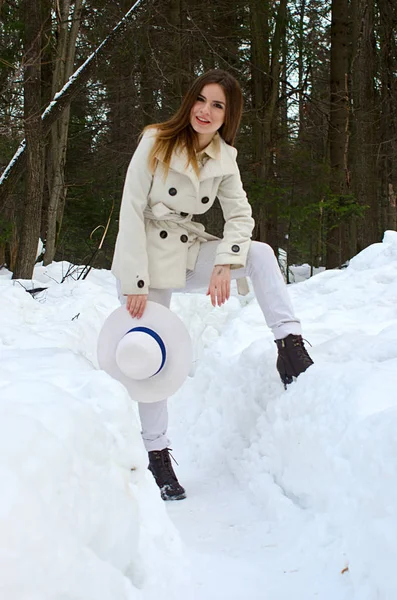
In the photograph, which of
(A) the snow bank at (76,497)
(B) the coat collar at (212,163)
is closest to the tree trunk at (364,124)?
(B) the coat collar at (212,163)

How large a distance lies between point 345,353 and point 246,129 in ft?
31.7

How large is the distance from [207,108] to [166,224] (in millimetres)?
652

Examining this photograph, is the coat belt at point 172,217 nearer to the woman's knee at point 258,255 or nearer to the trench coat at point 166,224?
the trench coat at point 166,224

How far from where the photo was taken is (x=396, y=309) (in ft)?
18.0

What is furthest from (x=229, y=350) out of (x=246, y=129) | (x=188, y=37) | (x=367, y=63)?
(x=246, y=129)

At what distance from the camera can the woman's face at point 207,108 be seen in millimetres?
3195

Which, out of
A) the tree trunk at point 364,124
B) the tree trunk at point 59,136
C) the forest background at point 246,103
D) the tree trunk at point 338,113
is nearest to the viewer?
the tree trunk at point 59,136

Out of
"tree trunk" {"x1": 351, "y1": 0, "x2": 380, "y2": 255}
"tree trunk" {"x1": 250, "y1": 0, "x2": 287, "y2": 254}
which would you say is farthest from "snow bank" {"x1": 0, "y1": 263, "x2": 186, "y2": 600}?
"tree trunk" {"x1": 351, "y1": 0, "x2": 380, "y2": 255}

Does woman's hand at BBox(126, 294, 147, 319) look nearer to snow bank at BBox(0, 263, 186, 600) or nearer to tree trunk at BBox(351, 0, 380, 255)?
snow bank at BBox(0, 263, 186, 600)

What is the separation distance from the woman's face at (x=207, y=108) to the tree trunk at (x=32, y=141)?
4.49m

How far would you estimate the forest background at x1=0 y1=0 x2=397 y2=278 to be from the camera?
32.0 ft

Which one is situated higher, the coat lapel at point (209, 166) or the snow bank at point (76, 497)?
the coat lapel at point (209, 166)

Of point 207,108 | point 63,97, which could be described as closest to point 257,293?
point 207,108

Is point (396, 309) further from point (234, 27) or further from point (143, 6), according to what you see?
point (234, 27)
